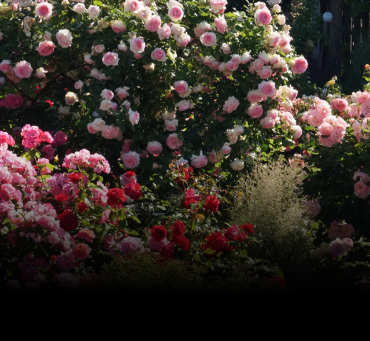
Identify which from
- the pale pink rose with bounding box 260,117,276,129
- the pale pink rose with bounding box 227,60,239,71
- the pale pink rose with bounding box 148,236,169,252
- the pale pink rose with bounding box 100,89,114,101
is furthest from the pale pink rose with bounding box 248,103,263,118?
the pale pink rose with bounding box 148,236,169,252

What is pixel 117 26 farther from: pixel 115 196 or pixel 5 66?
pixel 115 196

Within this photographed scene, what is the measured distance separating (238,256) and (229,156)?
1703 mm

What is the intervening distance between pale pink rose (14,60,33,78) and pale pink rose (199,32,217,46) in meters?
1.30

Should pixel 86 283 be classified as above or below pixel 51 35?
below

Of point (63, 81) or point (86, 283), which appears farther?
point (63, 81)

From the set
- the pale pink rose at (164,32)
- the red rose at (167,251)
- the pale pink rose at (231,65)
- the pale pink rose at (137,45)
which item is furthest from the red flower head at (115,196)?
Answer: the pale pink rose at (231,65)

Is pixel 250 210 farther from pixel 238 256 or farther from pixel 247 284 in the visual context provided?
pixel 247 284

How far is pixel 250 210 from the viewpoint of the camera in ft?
12.1

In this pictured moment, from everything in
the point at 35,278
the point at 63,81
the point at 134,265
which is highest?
the point at 63,81

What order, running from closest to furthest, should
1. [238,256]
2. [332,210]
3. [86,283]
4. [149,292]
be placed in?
1. [149,292]
2. [86,283]
3. [238,256]
4. [332,210]

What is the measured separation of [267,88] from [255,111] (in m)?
0.21

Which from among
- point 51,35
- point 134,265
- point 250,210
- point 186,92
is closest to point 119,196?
point 134,265

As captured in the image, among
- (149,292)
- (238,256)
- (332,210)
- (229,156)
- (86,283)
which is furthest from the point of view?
(229,156)

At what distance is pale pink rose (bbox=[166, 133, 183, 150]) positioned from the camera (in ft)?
13.5
